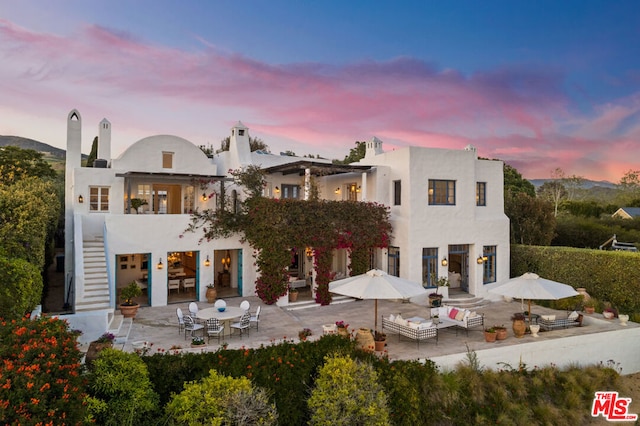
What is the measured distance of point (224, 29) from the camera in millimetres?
18625

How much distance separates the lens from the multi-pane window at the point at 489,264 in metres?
20.6

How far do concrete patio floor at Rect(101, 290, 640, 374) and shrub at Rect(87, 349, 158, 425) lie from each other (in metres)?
4.09

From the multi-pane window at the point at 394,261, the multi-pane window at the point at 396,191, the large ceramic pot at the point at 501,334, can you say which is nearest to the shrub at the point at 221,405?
the large ceramic pot at the point at 501,334

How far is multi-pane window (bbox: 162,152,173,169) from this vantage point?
1983 centimetres

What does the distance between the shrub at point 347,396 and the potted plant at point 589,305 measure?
43.5 feet

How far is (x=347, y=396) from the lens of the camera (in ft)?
25.0

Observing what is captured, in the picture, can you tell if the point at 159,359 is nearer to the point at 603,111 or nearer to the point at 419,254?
the point at 419,254

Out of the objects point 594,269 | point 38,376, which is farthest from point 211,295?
point 594,269

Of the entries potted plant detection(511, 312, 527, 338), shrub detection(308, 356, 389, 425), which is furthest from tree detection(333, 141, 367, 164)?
shrub detection(308, 356, 389, 425)

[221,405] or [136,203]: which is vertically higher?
[136,203]

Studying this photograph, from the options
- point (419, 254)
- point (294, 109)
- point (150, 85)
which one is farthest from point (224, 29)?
point (419, 254)

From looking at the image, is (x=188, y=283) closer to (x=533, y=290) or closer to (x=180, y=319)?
(x=180, y=319)

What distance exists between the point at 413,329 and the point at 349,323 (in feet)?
10.2

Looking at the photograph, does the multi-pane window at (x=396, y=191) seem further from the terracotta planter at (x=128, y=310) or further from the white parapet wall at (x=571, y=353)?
Result: the terracotta planter at (x=128, y=310)
